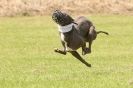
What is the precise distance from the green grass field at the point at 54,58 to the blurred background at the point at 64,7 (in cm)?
175

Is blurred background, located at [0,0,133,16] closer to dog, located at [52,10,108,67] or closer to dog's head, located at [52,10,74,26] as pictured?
dog, located at [52,10,108,67]

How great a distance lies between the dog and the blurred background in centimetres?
2597

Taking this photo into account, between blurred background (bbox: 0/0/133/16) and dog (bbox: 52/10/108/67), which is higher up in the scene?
dog (bbox: 52/10/108/67)

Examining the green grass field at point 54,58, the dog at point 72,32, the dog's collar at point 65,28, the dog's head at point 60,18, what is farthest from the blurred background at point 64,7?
the dog's head at point 60,18

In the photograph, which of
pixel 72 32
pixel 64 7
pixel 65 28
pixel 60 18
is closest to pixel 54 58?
pixel 72 32

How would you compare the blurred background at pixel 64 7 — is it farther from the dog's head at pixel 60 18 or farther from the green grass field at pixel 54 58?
the dog's head at pixel 60 18

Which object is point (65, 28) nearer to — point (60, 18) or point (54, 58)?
point (60, 18)

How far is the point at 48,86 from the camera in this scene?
11.2 metres

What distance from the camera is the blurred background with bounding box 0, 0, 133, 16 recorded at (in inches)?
1524

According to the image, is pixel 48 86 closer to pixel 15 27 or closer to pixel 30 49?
pixel 30 49

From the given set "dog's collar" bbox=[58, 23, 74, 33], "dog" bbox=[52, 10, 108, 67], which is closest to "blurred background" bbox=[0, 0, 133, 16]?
"dog" bbox=[52, 10, 108, 67]

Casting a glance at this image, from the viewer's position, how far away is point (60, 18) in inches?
431

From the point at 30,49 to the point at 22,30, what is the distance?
7.97m

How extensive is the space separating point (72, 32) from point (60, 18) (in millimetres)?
650
